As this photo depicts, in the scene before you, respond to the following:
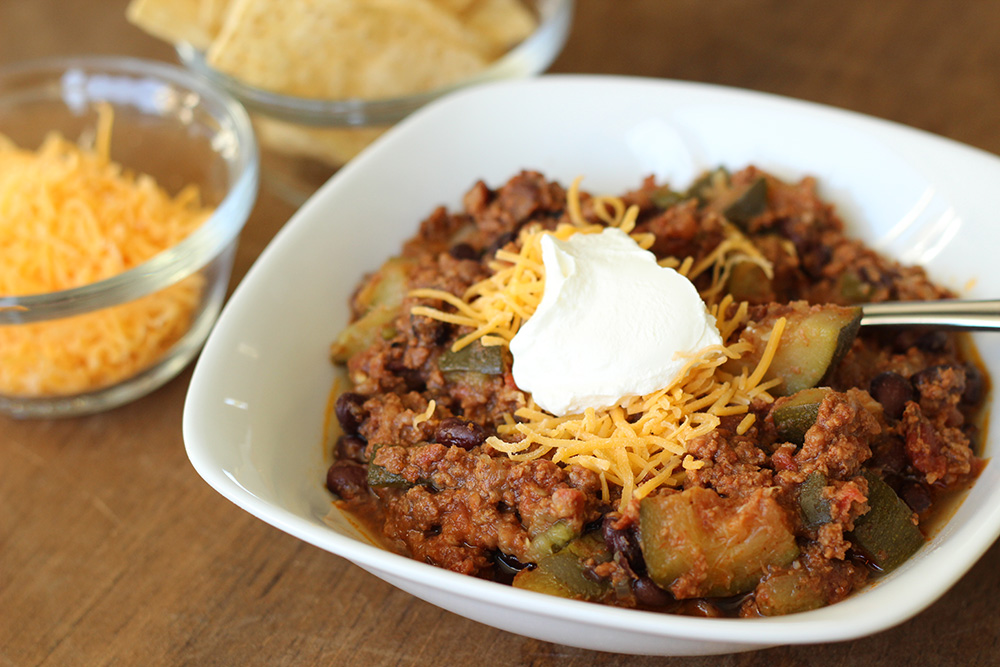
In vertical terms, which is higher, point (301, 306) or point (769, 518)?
point (769, 518)

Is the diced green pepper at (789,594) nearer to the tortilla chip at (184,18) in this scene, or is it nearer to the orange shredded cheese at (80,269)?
the orange shredded cheese at (80,269)

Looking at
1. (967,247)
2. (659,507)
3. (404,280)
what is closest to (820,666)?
(659,507)


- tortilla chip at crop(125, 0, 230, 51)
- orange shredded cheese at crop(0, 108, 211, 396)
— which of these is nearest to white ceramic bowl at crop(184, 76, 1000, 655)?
orange shredded cheese at crop(0, 108, 211, 396)

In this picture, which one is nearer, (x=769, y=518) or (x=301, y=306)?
(x=769, y=518)

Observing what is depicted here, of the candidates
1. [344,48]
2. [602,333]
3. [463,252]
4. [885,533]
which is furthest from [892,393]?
[344,48]

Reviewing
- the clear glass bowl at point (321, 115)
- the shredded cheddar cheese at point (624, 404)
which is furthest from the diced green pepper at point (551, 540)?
the clear glass bowl at point (321, 115)

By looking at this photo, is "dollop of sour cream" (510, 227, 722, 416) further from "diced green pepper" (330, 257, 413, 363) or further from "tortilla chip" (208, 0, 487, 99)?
"tortilla chip" (208, 0, 487, 99)

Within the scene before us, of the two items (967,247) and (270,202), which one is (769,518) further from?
(270,202)
